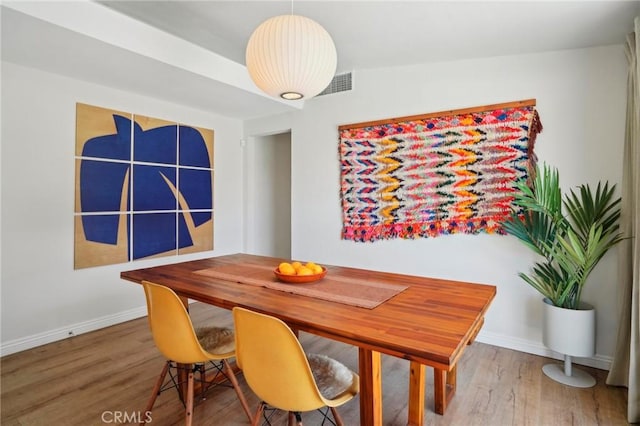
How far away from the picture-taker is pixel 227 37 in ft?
9.38

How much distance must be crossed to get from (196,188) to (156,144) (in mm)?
698

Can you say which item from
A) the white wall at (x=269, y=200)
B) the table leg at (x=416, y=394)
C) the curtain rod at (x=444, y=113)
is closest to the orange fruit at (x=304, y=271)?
the table leg at (x=416, y=394)

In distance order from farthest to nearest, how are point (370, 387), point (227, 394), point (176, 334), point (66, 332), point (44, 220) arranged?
point (66, 332), point (44, 220), point (227, 394), point (176, 334), point (370, 387)

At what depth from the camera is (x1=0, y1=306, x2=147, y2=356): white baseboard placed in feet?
8.85

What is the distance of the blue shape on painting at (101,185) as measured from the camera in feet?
10.2

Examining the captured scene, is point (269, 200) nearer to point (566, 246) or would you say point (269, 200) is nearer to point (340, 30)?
point (340, 30)

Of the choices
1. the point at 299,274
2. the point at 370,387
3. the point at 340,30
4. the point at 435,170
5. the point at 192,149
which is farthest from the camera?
the point at 192,149

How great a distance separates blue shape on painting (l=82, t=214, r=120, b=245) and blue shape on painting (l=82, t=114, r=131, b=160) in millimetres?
601

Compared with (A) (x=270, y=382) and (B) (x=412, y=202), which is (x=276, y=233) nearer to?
(B) (x=412, y=202)

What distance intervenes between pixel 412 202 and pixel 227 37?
229 cm

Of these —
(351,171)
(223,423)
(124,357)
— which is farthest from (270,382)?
(351,171)

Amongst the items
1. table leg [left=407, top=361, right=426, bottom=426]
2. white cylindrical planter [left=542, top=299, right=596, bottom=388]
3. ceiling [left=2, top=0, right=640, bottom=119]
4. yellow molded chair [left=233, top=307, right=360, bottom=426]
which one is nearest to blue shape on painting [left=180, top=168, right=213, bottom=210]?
ceiling [left=2, top=0, right=640, bottom=119]

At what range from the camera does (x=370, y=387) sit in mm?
1342

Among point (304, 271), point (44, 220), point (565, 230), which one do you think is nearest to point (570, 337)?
point (565, 230)
